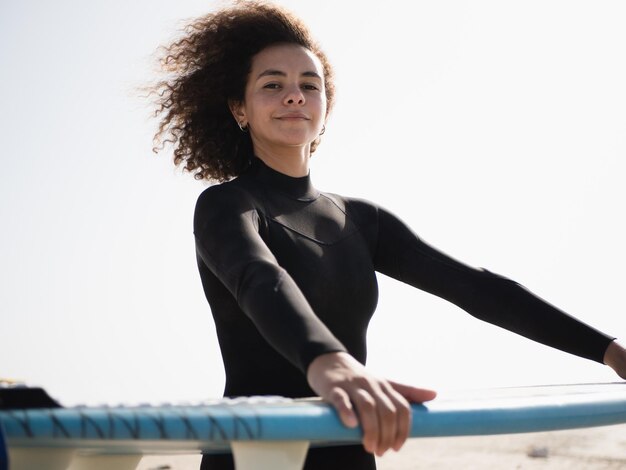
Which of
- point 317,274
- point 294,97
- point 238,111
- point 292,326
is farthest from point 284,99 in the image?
point 292,326

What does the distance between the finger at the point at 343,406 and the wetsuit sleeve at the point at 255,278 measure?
0.33 feet

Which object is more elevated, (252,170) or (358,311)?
(252,170)

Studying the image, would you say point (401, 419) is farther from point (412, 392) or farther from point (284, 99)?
point (284, 99)

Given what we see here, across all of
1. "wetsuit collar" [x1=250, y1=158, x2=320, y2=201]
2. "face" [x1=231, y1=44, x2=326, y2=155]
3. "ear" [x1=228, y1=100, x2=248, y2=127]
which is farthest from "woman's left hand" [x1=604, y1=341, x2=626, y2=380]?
"ear" [x1=228, y1=100, x2=248, y2=127]

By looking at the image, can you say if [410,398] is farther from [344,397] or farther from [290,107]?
[290,107]

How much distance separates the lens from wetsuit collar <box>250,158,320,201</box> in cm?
194

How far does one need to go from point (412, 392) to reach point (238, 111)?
1329mm

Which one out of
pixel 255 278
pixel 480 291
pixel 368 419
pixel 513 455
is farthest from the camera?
pixel 513 455

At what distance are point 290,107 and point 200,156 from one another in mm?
509

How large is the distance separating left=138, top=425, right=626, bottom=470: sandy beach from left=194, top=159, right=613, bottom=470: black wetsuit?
8.02 ft

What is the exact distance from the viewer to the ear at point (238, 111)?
2170mm

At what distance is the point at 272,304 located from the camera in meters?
1.20

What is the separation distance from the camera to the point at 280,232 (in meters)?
1.76

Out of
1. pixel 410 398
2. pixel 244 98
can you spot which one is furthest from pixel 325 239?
pixel 410 398
